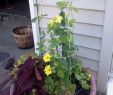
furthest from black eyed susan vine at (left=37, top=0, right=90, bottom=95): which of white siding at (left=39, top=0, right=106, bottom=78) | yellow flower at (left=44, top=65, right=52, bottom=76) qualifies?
white siding at (left=39, top=0, right=106, bottom=78)

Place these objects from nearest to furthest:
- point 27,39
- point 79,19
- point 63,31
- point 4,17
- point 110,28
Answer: point 63,31, point 110,28, point 79,19, point 27,39, point 4,17

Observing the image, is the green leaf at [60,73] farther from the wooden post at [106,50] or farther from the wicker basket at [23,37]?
the wicker basket at [23,37]

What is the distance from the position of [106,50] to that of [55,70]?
1.89 ft

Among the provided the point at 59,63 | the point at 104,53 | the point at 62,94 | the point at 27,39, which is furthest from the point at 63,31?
the point at 27,39

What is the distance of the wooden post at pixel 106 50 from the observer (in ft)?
5.13

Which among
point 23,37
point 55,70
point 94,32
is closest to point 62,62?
point 55,70

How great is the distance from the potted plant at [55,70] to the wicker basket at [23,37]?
133 centimetres

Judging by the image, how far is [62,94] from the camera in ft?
4.66

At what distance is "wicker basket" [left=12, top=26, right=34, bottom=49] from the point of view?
2811 mm

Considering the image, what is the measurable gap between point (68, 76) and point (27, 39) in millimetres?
1499

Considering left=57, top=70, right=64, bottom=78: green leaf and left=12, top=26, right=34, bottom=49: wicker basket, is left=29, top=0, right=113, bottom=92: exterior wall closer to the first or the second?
left=57, top=70, right=64, bottom=78: green leaf

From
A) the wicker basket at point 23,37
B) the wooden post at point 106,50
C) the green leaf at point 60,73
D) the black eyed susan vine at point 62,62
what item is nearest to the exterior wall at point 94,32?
the wooden post at point 106,50

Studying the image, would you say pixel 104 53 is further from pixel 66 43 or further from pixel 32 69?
pixel 32 69

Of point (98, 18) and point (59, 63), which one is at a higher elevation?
point (98, 18)
